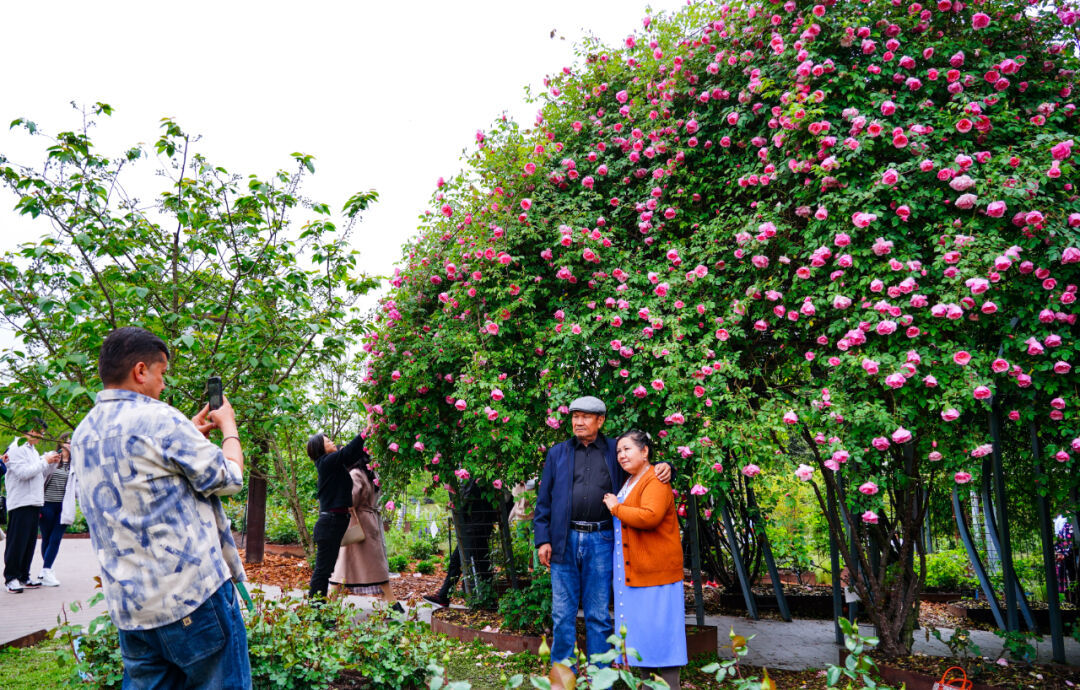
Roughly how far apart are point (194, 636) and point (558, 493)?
2.39m

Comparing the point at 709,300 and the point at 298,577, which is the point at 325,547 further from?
the point at 298,577

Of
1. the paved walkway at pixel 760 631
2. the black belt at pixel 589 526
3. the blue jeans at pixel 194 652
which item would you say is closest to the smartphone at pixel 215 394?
the blue jeans at pixel 194 652

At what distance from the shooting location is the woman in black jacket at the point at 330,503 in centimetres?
546

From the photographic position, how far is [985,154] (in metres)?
3.60

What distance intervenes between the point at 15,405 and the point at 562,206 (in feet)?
11.9

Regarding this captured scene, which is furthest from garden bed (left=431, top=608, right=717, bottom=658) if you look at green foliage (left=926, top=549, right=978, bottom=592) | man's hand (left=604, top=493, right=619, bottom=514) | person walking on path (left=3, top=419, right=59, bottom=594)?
person walking on path (left=3, top=419, right=59, bottom=594)

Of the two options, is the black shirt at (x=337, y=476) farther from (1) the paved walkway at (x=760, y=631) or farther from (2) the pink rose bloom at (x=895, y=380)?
(2) the pink rose bloom at (x=895, y=380)

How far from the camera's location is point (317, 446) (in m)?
5.70

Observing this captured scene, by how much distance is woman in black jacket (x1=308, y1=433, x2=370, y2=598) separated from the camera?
215 inches

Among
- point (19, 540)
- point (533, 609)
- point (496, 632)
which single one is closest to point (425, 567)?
point (19, 540)

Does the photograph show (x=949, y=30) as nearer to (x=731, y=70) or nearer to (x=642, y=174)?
(x=731, y=70)

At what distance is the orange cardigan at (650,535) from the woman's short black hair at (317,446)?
10.2 feet

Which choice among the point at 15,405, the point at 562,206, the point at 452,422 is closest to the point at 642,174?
the point at 562,206

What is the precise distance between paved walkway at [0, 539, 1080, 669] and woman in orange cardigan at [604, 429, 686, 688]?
90cm
